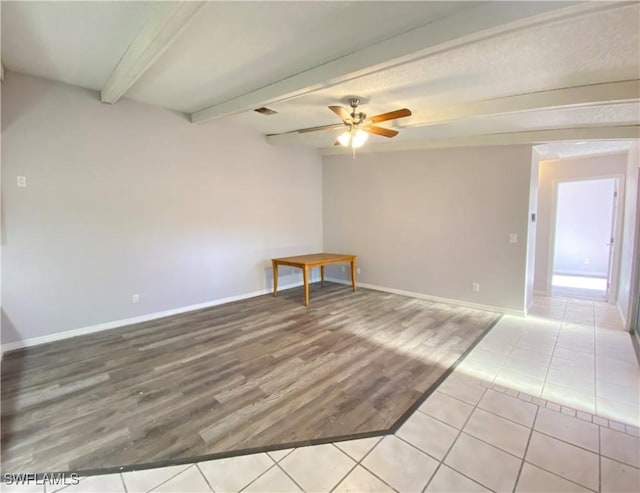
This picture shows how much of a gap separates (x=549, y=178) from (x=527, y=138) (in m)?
1.91

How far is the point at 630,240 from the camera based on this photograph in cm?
393

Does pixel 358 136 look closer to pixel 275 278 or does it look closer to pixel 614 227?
pixel 275 278

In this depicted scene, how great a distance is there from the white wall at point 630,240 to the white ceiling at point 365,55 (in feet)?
2.56

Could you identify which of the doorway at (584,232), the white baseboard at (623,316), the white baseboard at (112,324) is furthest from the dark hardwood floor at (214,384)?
the doorway at (584,232)

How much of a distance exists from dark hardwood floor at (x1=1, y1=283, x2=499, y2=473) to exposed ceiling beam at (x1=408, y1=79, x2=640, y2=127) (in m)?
2.47

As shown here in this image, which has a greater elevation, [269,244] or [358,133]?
[358,133]

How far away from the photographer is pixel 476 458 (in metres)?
1.83

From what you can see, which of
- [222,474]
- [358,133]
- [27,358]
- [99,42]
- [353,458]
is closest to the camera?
[222,474]

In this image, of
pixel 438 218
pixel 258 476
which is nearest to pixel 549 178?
pixel 438 218

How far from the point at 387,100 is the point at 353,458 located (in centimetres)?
321

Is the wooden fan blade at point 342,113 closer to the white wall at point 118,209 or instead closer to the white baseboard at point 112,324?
the white wall at point 118,209

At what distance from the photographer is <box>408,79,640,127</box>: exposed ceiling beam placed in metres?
2.58

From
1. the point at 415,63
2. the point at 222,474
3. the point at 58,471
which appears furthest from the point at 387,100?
the point at 58,471

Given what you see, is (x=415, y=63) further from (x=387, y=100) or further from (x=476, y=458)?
(x=476, y=458)
